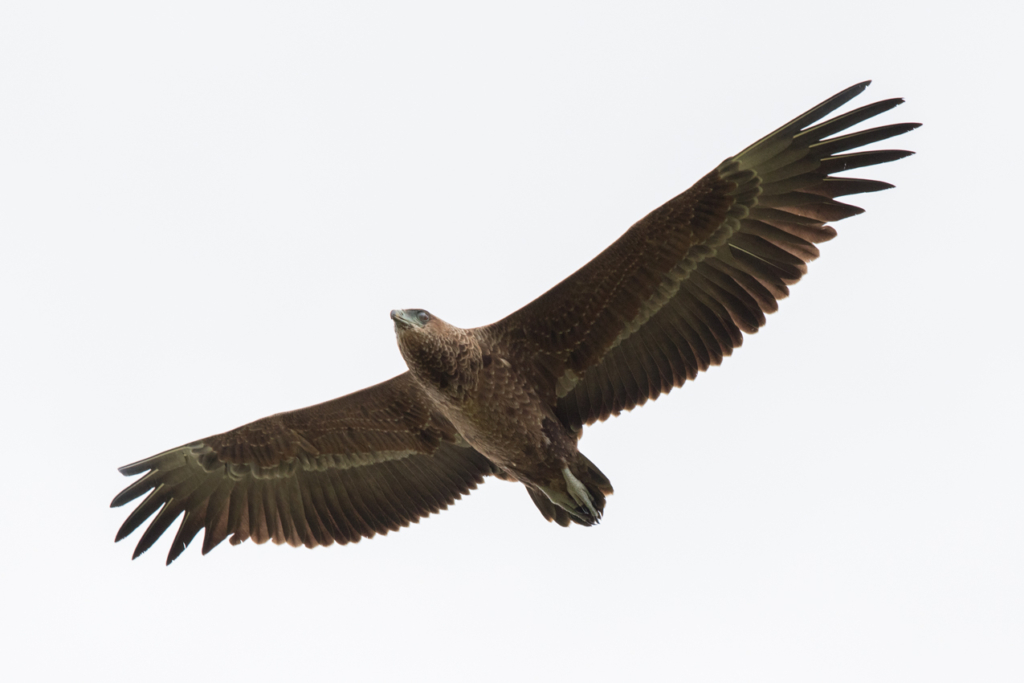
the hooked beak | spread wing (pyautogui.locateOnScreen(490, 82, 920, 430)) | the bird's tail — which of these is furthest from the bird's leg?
the hooked beak

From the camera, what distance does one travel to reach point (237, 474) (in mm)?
11055

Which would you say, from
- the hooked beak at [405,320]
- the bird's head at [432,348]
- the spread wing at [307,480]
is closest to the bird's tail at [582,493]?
the spread wing at [307,480]

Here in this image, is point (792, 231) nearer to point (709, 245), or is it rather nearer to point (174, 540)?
point (709, 245)

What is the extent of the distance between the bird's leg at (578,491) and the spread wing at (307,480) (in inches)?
48.3

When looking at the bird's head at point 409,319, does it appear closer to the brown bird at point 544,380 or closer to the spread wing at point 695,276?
the brown bird at point 544,380

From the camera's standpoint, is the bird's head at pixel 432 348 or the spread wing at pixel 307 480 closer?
the bird's head at pixel 432 348

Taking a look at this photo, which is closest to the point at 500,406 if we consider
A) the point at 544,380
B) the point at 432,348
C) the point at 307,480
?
the point at 544,380

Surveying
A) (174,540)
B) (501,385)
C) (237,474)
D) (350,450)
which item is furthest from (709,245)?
(174,540)

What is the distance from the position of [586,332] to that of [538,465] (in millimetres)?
1206

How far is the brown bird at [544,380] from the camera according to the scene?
9.17m

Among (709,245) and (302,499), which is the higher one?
(709,245)

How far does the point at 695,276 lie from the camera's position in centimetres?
956

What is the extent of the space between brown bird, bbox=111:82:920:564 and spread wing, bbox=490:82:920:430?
0.04ft

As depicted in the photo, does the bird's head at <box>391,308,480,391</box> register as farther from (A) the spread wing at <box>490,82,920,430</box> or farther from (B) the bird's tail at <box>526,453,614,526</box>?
(B) the bird's tail at <box>526,453,614,526</box>
